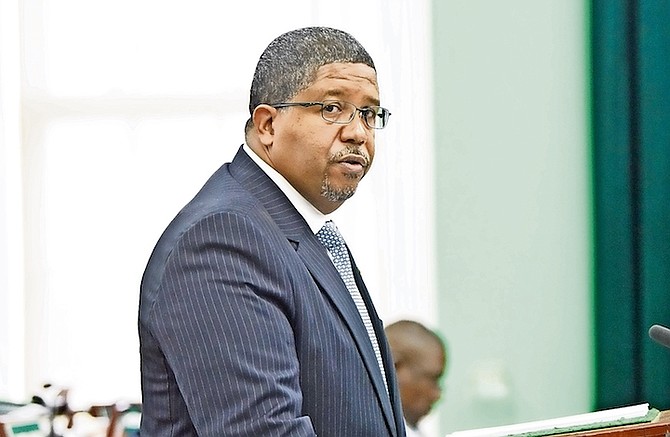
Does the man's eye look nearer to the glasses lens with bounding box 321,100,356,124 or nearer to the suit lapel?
the glasses lens with bounding box 321,100,356,124

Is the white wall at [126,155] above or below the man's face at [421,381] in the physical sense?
above

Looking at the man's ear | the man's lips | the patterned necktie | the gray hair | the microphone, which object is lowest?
the microphone

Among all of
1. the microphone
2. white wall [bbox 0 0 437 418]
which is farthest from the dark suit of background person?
white wall [bbox 0 0 437 418]

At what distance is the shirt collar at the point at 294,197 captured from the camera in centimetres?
166

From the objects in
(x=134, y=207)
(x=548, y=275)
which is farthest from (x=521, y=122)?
(x=134, y=207)

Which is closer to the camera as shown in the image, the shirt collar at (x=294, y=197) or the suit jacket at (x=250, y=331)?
the suit jacket at (x=250, y=331)

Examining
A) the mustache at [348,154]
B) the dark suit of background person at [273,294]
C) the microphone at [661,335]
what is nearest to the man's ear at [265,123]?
the dark suit of background person at [273,294]

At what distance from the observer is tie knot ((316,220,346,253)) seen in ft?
5.63

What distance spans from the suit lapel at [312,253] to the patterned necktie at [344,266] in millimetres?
57

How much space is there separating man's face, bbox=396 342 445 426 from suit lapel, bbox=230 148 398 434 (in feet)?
5.19

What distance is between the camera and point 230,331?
141cm

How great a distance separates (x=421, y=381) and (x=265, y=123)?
69.9 inches

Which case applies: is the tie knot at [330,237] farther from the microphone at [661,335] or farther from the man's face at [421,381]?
the man's face at [421,381]

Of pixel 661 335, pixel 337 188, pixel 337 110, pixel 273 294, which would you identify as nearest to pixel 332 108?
pixel 337 110
